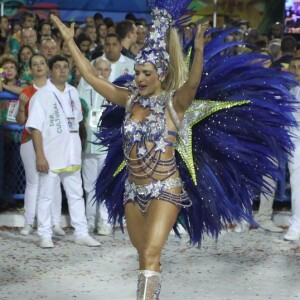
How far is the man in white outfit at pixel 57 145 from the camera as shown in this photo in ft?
29.1

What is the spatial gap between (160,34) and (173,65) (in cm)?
21

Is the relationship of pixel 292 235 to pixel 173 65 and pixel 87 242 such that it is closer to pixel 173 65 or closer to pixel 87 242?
pixel 87 242

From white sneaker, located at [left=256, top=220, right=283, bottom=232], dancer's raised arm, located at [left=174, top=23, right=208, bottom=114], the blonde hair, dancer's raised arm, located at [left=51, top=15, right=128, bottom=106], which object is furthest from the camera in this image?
white sneaker, located at [left=256, top=220, right=283, bottom=232]

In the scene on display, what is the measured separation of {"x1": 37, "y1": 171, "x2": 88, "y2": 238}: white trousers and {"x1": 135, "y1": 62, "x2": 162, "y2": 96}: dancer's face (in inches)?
122

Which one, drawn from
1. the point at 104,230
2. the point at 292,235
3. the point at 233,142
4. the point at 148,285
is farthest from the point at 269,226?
the point at 148,285

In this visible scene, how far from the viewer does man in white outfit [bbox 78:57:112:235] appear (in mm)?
9461

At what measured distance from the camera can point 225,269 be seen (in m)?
8.16

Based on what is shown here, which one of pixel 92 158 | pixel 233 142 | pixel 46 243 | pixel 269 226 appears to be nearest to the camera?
pixel 233 142

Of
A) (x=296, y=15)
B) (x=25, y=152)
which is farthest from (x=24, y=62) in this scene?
(x=296, y=15)

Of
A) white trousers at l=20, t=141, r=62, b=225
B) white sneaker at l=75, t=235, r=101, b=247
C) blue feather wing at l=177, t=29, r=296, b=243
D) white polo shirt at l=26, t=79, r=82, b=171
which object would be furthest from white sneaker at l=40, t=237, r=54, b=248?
blue feather wing at l=177, t=29, r=296, b=243

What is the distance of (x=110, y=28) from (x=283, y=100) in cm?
689

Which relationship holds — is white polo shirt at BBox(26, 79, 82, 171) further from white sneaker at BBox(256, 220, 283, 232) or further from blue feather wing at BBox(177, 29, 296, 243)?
blue feather wing at BBox(177, 29, 296, 243)

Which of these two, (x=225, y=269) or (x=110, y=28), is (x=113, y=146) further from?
(x=110, y=28)

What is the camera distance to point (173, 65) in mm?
6148
